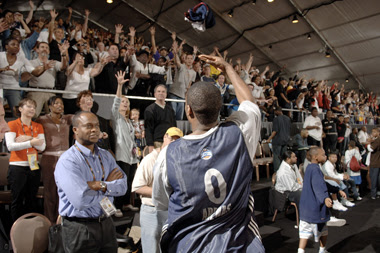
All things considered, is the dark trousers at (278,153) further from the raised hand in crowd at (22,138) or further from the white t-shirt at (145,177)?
the raised hand in crowd at (22,138)

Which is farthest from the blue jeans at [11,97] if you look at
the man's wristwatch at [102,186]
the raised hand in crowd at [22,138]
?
the man's wristwatch at [102,186]

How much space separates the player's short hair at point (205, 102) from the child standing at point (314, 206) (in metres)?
3.09

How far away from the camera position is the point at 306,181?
4.00m

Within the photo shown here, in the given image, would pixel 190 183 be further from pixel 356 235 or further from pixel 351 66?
pixel 351 66

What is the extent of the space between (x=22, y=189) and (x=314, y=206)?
379 cm

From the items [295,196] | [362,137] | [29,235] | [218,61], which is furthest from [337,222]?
[362,137]

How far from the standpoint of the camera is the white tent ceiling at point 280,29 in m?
11.2

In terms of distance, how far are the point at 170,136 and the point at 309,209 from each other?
242 centimetres

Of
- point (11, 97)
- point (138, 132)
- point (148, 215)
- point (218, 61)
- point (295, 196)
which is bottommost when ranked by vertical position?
point (295, 196)

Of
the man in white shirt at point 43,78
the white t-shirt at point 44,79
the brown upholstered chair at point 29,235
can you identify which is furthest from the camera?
the white t-shirt at point 44,79

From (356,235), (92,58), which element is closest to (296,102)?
(356,235)

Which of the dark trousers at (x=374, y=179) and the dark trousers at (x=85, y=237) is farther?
the dark trousers at (x=374, y=179)

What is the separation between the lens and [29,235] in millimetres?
2482

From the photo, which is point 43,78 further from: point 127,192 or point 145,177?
point 145,177
